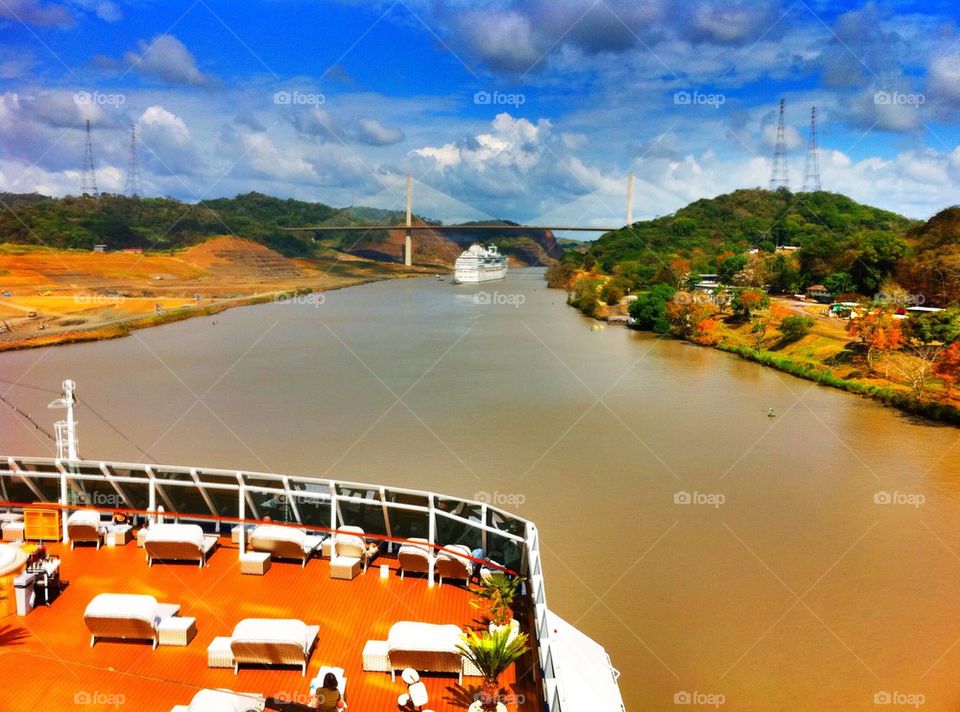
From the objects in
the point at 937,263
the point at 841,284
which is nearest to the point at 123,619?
the point at 937,263

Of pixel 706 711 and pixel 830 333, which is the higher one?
pixel 830 333

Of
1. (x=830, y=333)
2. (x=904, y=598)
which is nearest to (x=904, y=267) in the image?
(x=830, y=333)

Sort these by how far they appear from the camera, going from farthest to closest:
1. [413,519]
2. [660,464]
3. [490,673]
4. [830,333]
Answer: [830,333], [660,464], [413,519], [490,673]

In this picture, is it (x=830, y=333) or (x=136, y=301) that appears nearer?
(x=830, y=333)

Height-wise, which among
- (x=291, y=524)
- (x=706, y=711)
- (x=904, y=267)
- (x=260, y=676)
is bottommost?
(x=706, y=711)

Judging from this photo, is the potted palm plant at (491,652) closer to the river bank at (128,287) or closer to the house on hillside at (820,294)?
the river bank at (128,287)

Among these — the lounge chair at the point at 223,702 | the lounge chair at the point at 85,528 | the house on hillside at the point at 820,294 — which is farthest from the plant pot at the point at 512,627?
the house on hillside at the point at 820,294

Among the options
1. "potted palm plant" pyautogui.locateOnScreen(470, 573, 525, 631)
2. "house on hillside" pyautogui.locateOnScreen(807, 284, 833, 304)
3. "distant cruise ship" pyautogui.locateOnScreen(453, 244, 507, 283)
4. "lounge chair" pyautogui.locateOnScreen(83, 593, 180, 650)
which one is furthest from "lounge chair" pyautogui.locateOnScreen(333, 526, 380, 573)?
"distant cruise ship" pyautogui.locateOnScreen(453, 244, 507, 283)

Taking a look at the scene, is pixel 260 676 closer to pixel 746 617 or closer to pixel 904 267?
pixel 746 617
